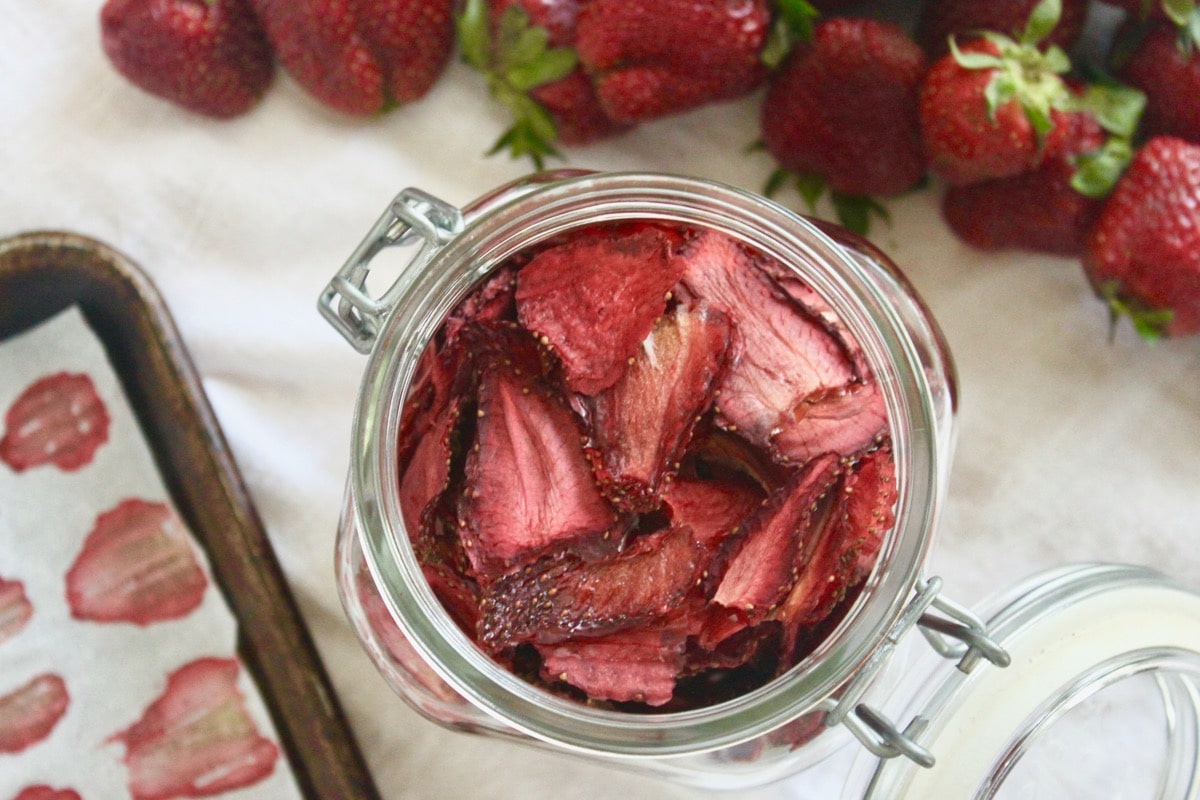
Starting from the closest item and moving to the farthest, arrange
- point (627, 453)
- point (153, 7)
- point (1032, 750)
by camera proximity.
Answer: point (627, 453)
point (1032, 750)
point (153, 7)

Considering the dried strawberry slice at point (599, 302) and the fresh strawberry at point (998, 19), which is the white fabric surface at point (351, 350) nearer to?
the fresh strawberry at point (998, 19)

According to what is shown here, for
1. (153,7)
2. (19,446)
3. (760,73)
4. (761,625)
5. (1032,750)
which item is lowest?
(1032,750)

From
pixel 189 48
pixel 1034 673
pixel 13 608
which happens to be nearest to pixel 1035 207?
pixel 1034 673

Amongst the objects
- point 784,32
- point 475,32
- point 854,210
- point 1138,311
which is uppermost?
point 475,32

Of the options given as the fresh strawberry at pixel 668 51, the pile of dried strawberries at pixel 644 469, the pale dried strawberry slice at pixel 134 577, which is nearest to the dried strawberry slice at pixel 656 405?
the pile of dried strawberries at pixel 644 469

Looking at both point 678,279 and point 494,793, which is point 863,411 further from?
point 494,793

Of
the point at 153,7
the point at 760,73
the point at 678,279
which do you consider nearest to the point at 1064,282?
the point at 760,73

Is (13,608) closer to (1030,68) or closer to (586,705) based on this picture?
(586,705)

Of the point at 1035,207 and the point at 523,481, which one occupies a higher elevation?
the point at 523,481
